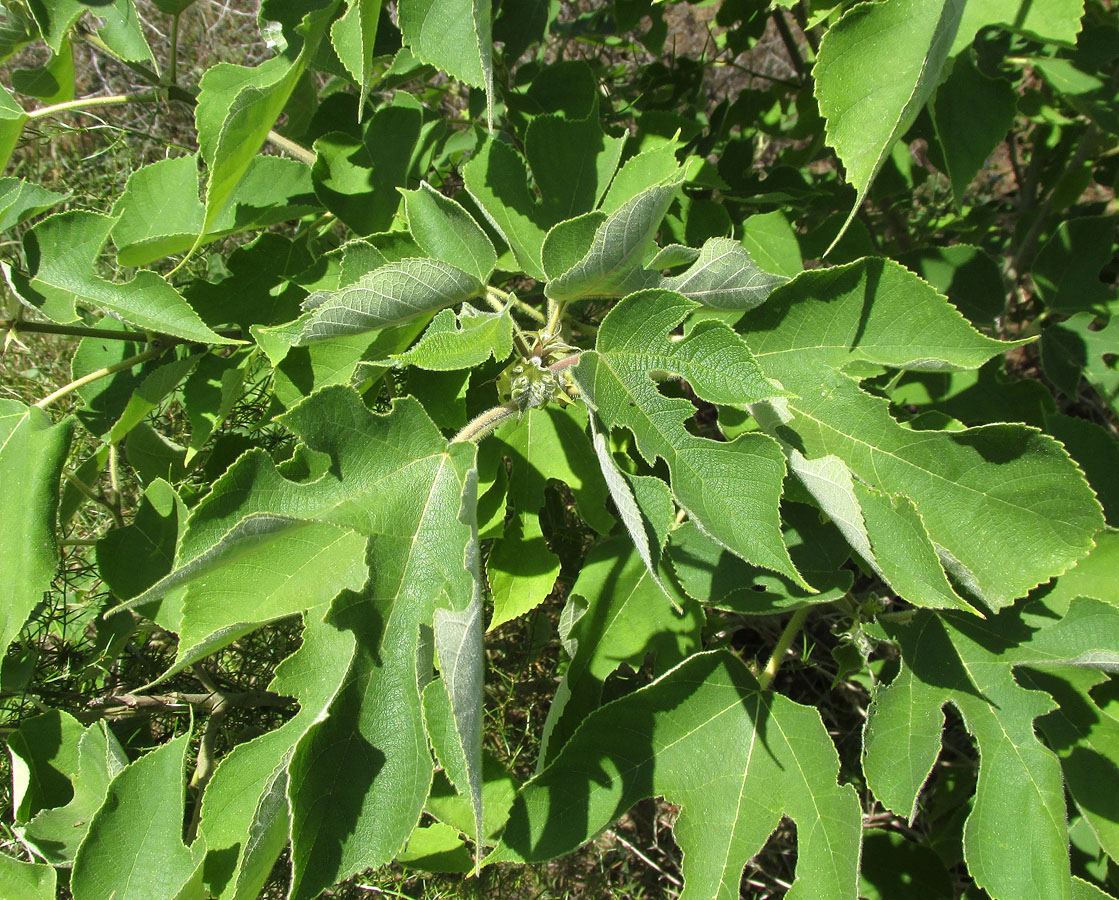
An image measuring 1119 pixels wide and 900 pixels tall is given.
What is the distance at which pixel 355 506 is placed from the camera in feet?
4.24

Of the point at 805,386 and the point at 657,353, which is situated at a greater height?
the point at 657,353

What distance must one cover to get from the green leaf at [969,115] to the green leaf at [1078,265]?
53 cm

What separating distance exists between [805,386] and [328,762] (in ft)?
3.19

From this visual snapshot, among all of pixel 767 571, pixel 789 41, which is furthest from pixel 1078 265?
Answer: pixel 767 571

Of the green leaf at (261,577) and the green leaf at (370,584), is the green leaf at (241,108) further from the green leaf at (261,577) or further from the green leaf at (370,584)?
the green leaf at (261,577)

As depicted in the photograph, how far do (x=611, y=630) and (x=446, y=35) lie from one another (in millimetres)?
1118

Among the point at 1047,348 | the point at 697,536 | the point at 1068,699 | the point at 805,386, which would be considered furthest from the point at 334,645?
the point at 1047,348

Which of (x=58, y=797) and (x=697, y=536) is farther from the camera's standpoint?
(x=58, y=797)

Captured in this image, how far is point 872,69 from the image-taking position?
3.75ft

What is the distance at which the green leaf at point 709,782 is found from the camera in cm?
145

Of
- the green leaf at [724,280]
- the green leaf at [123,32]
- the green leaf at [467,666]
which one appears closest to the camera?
the green leaf at [467,666]

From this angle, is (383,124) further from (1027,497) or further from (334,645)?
(1027,497)

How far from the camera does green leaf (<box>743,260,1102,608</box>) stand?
1.32m

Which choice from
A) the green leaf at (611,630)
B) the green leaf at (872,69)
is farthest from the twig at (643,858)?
the green leaf at (872,69)
